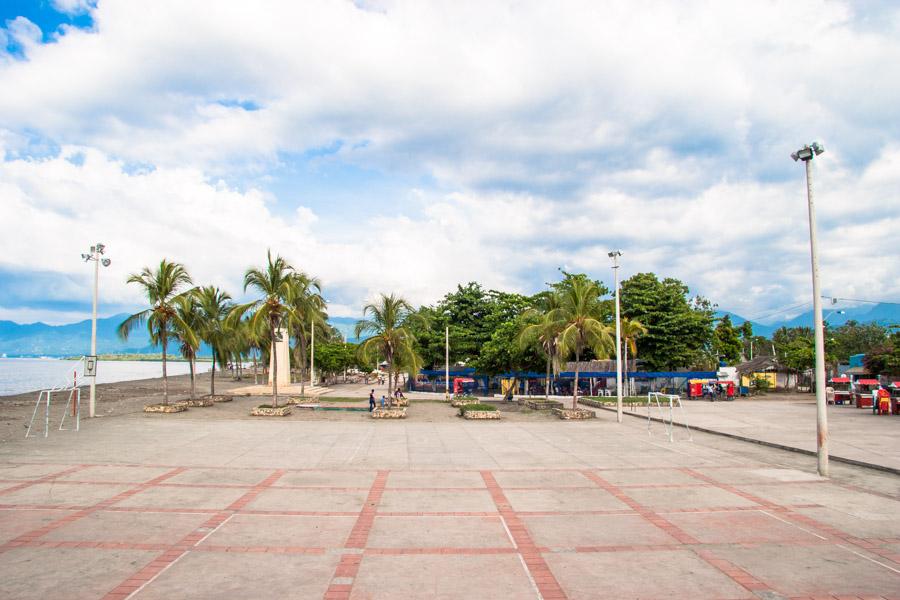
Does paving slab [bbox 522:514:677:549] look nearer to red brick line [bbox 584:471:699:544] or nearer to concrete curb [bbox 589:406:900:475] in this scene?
red brick line [bbox 584:471:699:544]

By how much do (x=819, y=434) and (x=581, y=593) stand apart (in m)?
10.1

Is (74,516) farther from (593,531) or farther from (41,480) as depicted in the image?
(593,531)

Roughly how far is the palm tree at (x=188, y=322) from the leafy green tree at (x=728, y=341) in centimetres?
5687

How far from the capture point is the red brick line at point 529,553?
6.76 metres

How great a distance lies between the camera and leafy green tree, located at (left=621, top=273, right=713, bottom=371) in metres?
48.7

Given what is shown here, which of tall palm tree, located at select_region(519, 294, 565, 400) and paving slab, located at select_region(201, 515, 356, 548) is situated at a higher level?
tall palm tree, located at select_region(519, 294, 565, 400)

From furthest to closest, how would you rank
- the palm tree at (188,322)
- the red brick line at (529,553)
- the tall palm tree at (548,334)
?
1. the tall palm tree at (548,334)
2. the palm tree at (188,322)
3. the red brick line at (529,553)

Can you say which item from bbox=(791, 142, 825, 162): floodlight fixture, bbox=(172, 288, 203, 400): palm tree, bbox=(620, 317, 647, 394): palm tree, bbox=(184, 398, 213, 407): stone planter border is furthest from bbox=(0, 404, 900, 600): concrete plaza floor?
bbox=(620, 317, 647, 394): palm tree

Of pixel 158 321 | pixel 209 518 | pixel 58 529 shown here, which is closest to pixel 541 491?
pixel 209 518

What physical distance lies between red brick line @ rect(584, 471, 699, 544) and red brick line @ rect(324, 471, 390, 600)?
16.0 feet

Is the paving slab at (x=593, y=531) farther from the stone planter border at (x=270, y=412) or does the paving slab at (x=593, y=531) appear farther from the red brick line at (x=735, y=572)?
the stone planter border at (x=270, y=412)

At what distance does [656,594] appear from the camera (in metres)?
6.64

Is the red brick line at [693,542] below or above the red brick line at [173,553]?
below

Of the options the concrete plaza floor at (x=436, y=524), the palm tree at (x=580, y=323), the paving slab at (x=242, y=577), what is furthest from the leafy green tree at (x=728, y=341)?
the paving slab at (x=242, y=577)
